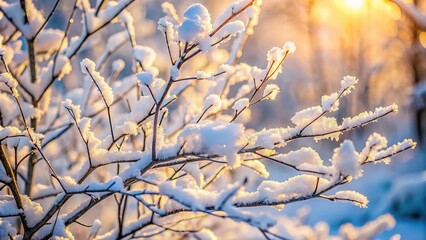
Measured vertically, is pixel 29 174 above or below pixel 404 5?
below

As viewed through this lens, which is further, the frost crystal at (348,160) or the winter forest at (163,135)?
the winter forest at (163,135)

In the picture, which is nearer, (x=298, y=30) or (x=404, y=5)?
(x=404, y=5)

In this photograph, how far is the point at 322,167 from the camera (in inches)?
50.8

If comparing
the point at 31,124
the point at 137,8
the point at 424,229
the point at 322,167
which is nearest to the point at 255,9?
the point at 322,167

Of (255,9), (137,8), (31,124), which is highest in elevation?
(137,8)

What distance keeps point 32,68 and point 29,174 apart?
501 millimetres

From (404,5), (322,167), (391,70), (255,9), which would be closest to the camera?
(322,167)

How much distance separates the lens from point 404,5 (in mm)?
1853

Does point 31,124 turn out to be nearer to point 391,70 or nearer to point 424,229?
point 424,229

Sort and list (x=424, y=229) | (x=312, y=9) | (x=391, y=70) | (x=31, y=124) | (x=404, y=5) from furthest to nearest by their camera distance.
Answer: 1. (x=391, y=70)
2. (x=312, y=9)
3. (x=424, y=229)
4. (x=31, y=124)
5. (x=404, y=5)

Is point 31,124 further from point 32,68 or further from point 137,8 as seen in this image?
point 137,8

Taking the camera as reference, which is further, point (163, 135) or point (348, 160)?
point (163, 135)

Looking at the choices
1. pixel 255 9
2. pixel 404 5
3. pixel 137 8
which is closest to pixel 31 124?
pixel 255 9

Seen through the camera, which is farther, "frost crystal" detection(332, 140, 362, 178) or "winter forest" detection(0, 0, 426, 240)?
"winter forest" detection(0, 0, 426, 240)
